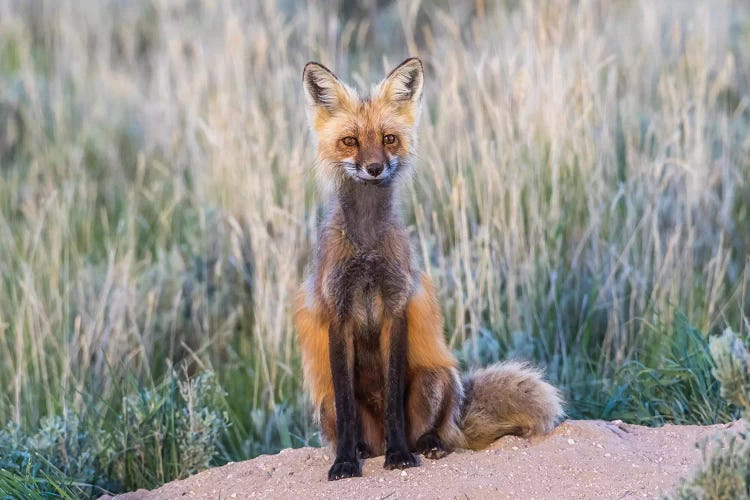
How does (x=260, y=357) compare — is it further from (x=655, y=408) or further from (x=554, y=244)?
(x=655, y=408)

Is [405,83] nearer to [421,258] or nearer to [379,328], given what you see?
[379,328]

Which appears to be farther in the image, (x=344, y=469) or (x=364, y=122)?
(x=364, y=122)

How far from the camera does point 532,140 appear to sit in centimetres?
652

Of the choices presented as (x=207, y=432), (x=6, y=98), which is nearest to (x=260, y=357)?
(x=207, y=432)

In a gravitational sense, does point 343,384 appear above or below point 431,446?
above

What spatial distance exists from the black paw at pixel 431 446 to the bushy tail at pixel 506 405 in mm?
135

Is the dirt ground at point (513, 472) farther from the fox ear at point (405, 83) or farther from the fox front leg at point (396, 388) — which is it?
the fox ear at point (405, 83)

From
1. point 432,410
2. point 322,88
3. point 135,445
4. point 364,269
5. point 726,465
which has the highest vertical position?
point 322,88

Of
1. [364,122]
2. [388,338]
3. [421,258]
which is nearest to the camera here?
Answer: [388,338]

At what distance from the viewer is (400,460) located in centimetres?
438

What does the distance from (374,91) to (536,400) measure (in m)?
1.67

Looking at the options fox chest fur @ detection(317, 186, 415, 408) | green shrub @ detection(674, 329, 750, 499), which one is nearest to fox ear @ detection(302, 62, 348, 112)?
fox chest fur @ detection(317, 186, 415, 408)

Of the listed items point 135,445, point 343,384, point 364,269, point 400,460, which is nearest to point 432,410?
point 400,460

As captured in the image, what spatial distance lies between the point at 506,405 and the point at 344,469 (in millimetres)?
829
